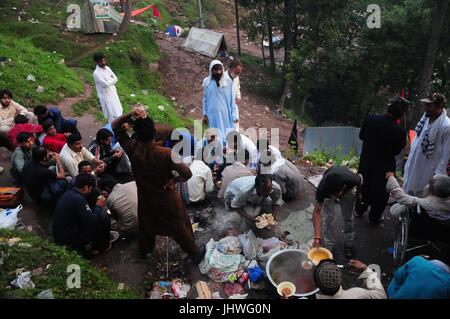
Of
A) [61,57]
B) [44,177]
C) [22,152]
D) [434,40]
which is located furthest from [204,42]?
[44,177]

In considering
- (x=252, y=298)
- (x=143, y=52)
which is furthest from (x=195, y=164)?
(x=143, y=52)

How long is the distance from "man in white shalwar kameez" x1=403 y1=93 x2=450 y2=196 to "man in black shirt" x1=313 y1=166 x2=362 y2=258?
0.98 m

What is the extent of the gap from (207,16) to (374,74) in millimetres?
11289

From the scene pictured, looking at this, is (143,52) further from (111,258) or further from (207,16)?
(111,258)

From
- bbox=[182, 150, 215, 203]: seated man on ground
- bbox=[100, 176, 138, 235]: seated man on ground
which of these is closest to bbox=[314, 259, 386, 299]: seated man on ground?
bbox=[100, 176, 138, 235]: seated man on ground

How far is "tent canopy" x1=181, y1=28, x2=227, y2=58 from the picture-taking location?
16719 millimetres

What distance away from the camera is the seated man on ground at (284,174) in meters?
5.35

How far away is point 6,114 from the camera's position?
6.61m

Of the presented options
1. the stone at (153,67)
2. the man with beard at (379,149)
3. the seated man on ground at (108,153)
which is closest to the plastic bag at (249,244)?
the man with beard at (379,149)

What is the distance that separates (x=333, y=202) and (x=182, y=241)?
1.72 m

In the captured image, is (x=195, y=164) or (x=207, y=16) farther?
(x=207, y=16)

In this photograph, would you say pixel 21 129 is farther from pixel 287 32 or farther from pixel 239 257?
pixel 287 32

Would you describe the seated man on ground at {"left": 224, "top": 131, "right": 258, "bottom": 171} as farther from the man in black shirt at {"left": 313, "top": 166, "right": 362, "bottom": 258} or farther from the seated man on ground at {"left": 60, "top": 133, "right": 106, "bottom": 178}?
the seated man on ground at {"left": 60, "top": 133, "right": 106, "bottom": 178}

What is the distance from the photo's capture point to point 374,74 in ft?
48.3
